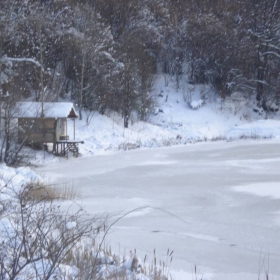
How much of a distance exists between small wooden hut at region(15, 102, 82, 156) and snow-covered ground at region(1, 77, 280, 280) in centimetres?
70

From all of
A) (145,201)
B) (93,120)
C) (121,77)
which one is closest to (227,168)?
(145,201)

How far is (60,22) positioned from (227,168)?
54.6ft

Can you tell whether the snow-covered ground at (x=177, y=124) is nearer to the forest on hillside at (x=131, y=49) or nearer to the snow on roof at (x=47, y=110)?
the forest on hillside at (x=131, y=49)

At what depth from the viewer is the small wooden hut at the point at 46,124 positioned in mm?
20078

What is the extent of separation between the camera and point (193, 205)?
11109mm

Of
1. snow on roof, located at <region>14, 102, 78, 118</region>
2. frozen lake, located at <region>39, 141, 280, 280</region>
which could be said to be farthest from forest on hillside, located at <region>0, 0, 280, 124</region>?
frozen lake, located at <region>39, 141, 280, 280</region>

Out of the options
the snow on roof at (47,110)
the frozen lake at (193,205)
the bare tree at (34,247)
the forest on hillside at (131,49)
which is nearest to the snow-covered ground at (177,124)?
the forest on hillside at (131,49)

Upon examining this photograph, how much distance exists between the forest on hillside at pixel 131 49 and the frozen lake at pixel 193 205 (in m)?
5.76

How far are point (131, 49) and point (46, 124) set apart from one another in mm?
13853

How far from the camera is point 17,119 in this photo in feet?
67.3

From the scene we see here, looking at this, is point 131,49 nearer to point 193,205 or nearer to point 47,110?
point 47,110

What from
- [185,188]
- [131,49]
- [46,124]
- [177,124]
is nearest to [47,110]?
[46,124]

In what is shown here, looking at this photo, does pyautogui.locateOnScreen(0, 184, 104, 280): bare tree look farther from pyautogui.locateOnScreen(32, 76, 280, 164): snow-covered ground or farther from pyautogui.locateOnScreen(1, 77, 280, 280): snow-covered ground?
pyautogui.locateOnScreen(32, 76, 280, 164): snow-covered ground

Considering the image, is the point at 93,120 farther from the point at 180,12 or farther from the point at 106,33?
the point at 180,12
